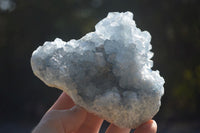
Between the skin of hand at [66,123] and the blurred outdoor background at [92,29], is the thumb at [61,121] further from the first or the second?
the blurred outdoor background at [92,29]

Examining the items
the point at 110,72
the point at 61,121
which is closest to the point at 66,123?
the point at 61,121

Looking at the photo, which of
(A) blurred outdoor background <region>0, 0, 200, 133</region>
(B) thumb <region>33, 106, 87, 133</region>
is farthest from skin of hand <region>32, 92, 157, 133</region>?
(A) blurred outdoor background <region>0, 0, 200, 133</region>

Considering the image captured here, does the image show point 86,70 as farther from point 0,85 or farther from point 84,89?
point 0,85

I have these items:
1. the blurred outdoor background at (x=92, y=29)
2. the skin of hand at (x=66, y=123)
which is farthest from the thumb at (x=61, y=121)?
the blurred outdoor background at (x=92, y=29)

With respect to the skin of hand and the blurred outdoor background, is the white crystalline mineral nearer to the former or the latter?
the skin of hand

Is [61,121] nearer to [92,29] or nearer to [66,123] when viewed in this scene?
[66,123]
